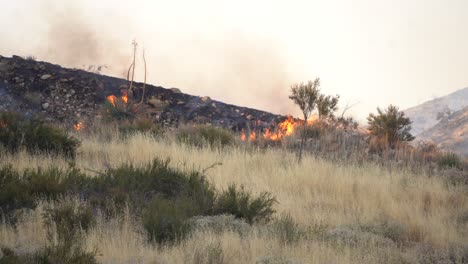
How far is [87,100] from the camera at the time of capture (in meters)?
17.6

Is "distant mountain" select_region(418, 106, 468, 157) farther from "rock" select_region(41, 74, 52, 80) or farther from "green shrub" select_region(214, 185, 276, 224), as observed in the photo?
"green shrub" select_region(214, 185, 276, 224)

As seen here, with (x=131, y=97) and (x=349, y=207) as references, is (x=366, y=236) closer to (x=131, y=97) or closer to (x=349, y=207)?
(x=349, y=207)

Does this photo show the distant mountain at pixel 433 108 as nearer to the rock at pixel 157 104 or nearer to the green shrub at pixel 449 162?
the green shrub at pixel 449 162

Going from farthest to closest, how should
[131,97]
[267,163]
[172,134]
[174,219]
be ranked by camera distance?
[131,97] < [172,134] < [267,163] < [174,219]

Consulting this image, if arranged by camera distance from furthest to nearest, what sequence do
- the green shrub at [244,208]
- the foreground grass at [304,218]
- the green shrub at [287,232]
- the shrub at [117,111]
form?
the shrub at [117,111]
the green shrub at [244,208]
the green shrub at [287,232]
the foreground grass at [304,218]

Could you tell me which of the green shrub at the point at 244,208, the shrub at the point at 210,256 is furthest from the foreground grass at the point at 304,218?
the green shrub at the point at 244,208

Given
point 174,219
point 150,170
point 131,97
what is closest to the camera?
point 174,219

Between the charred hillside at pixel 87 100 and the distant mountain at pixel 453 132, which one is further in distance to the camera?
the distant mountain at pixel 453 132

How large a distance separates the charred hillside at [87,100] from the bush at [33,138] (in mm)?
5129

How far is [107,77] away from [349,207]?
45.1 feet

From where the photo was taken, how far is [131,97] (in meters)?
18.1

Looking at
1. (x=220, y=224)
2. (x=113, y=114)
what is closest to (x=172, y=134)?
(x=113, y=114)

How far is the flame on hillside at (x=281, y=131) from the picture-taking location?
1595 cm

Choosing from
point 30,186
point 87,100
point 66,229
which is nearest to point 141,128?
point 87,100
